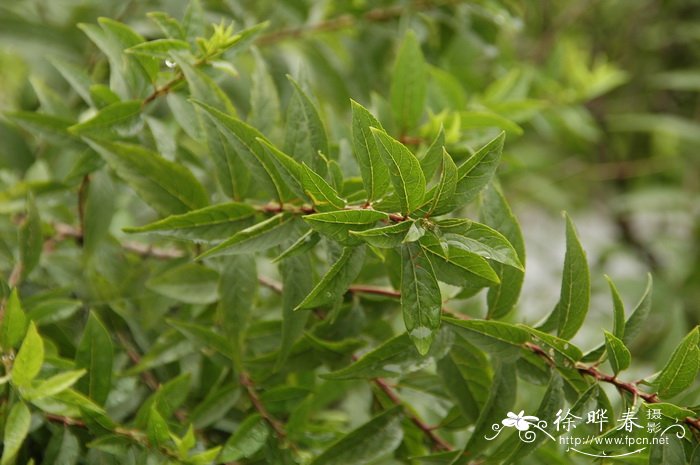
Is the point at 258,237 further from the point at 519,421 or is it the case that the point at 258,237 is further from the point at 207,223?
the point at 519,421

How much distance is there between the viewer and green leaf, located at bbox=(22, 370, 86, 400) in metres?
0.47

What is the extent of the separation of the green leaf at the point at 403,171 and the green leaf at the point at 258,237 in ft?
0.28

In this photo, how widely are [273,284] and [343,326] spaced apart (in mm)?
79

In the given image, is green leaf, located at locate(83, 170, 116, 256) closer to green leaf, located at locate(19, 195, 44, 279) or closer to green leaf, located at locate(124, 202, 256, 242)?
green leaf, located at locate(19, 195, 44, 279)

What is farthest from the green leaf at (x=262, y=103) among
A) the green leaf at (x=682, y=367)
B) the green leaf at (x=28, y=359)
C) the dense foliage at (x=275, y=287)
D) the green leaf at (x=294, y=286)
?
the green leaf at (x=682, y=367)

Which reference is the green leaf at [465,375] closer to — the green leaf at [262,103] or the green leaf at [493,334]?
the green leaf at [493,334]

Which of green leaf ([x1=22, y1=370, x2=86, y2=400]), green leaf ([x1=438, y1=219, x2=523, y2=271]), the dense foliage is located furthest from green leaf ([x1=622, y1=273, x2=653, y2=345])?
green leaf ([x1=22, y1=370, x2=86, y2=400])

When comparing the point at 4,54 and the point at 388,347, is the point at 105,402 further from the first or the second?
the point at 4,54

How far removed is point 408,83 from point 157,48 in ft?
0.79

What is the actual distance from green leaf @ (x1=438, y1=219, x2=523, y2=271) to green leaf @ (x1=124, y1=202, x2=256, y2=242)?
0.14 m

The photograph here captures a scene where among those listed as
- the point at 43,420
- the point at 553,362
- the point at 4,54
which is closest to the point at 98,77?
the point at 4,54

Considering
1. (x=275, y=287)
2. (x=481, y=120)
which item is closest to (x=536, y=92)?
(x=481, y=120)

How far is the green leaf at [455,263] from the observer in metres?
0.44

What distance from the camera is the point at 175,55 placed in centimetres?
51
